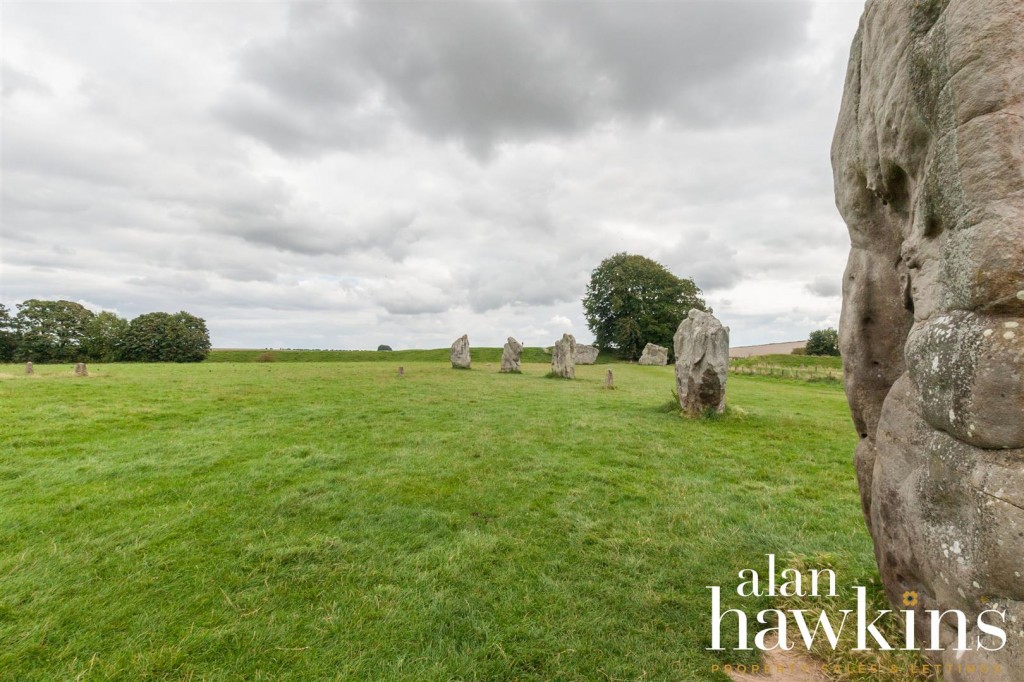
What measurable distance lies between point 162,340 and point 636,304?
5832 cm

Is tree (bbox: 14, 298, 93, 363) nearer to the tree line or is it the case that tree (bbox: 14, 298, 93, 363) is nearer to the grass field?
the tree line

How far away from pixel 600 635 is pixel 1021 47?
16.4 ft

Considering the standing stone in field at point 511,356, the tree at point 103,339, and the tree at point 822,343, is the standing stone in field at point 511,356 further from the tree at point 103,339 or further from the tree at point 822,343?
the tree at point 103,339

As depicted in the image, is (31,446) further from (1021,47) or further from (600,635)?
(1021,47)

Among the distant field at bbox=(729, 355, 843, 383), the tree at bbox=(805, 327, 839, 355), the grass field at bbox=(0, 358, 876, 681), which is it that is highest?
the tree at bbox=(805, 327, 839, 355)

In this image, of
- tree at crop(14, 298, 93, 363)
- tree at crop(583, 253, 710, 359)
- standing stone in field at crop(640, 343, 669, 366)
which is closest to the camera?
standing stone in field at crop(640, 343, 669, 366)

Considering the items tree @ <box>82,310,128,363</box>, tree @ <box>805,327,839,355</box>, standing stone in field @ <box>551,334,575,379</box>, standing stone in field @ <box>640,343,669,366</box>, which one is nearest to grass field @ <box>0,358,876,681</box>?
standing stone in field @ <box>551,334,575,379</box>

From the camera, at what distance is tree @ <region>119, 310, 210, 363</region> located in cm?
5028

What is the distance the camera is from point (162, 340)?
168 feet

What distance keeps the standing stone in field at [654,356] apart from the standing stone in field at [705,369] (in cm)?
3390

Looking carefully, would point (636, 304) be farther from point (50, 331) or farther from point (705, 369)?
point (50, 331)

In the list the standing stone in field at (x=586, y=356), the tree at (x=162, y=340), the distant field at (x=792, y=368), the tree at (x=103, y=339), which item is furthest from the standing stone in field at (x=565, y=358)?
the tree at (x=103, y=339)

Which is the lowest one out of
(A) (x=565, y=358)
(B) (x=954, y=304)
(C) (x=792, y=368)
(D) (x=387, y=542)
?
(D) (x=387, y=542)

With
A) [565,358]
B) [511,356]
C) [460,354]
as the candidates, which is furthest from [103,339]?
[565,358]
